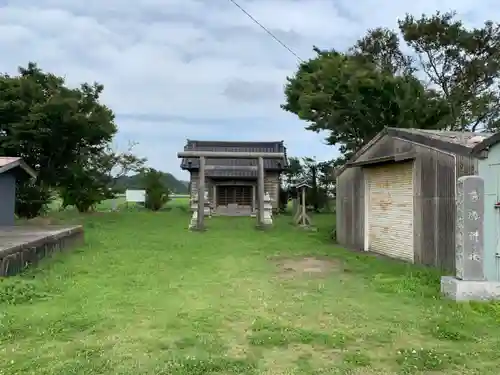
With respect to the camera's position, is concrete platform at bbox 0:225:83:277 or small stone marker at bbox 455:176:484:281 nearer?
small stone marker at bbox 455:176:484:281

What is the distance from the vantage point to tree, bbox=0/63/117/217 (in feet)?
55.7

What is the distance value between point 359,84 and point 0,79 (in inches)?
506

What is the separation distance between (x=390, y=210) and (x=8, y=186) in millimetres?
10672

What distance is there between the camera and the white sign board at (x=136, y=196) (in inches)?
1118

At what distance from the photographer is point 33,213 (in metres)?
17.2

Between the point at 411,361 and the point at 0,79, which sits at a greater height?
the point at 0,79

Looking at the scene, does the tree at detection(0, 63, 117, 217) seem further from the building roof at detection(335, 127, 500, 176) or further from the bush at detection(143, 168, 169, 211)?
the building roof at detection(335, 127, 500, 176)

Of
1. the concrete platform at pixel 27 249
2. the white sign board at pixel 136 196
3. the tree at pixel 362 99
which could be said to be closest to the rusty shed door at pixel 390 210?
the tree at pixel 362 99

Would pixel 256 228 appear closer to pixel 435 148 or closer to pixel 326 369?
pixel 435 148

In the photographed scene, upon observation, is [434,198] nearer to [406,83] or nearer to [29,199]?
[406,83]

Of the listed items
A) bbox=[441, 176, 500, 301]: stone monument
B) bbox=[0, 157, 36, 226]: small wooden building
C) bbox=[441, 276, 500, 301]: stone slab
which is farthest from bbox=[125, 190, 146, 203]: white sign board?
bbox=[441, 276, 500, 301]: stone slab

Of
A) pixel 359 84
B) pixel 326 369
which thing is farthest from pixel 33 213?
pixel 326 369

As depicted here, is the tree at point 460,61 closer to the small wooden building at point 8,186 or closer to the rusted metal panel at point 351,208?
the rusted metal panel at point 351,208

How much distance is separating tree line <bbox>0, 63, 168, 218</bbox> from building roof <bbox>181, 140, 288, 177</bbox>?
5.68 m
